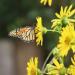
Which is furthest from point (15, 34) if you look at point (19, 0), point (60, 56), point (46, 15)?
point (19, 0)

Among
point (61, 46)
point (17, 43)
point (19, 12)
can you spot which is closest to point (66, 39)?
point (61, 46)

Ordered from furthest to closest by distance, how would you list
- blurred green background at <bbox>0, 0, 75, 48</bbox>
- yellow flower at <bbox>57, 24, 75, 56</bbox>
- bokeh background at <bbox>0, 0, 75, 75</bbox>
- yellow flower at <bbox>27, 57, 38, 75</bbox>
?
bokeh background at <bbox>0, 0, 75, 75</bbox>, blurred green background at <bbox>0, 0, 75, 48</bbox>, yellow flower at <bbox>27, 57, 38, 75</bbox>, yellow flower at <bbox>57, 24, 75, 56</bbox>

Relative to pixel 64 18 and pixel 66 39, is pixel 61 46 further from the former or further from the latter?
pixel 64 18

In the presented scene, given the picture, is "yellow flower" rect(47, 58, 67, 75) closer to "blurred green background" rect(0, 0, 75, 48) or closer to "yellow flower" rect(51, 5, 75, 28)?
"yellow flower" rect(51, 5, 75, 28)

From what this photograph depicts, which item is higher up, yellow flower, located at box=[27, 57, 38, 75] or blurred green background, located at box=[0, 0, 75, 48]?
blurred green background, located at box=[0, 0, 75, 48]

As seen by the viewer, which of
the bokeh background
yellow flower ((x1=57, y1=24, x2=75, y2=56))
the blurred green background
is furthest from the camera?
the bokeh background

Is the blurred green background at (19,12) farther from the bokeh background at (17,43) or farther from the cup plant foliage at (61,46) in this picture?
the cup plant foliage at (61,46)

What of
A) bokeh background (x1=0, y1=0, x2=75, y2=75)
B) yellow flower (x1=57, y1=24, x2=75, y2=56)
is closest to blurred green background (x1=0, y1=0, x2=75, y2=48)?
bokeh background (x1=0, y1=0, x2=75, y2=75)

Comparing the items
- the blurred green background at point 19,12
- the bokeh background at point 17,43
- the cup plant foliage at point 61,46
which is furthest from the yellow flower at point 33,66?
the bokeh background at point 17,43
